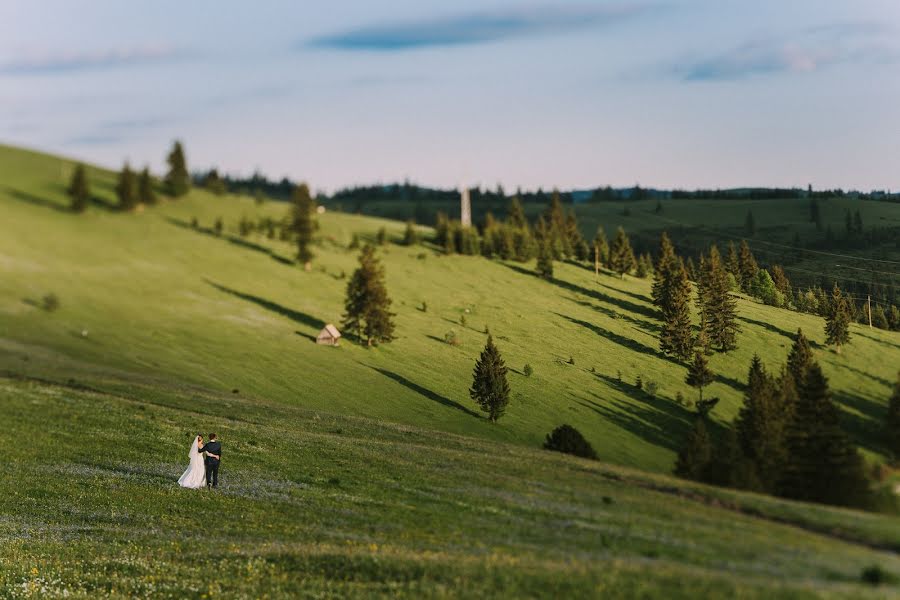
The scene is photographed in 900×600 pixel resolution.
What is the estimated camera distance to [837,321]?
19.5 metres

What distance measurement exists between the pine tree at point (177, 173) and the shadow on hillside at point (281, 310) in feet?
329

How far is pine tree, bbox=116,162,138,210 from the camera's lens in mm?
166375

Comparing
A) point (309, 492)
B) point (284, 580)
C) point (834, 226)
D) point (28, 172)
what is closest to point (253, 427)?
point (309, 492)

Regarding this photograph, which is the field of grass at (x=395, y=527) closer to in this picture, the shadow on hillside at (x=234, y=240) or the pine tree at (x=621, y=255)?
the pine tree at (x=621, y=255)

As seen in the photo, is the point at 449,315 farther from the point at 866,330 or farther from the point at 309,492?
the point at 866,330

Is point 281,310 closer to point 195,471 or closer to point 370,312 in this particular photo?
point 195,471

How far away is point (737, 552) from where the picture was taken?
15070mm

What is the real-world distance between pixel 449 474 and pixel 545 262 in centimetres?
753

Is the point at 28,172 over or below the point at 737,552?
over

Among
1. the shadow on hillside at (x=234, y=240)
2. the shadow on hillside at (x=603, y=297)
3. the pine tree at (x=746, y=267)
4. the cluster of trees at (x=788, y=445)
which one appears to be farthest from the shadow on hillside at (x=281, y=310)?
the shadow on hillside at (x=234, y=240)

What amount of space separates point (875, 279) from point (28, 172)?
206947mm

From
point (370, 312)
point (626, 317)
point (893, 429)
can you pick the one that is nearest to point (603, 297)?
point (626, 317)

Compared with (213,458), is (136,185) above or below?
above

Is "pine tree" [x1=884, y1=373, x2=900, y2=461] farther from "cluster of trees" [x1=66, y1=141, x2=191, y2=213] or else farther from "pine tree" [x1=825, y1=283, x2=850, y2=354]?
"cluster of trees" [x1=66, y1=141, x2=191, y2=213]
